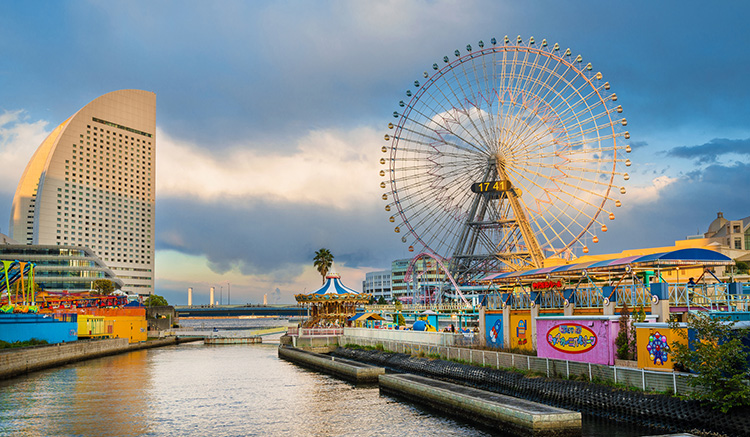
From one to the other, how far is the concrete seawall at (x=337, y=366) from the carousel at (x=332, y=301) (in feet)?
23.5

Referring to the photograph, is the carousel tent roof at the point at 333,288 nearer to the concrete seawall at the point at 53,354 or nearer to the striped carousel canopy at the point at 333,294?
the striped carousel canopy at the point at 333,294

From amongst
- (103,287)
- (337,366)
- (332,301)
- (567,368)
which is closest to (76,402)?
(337,366)

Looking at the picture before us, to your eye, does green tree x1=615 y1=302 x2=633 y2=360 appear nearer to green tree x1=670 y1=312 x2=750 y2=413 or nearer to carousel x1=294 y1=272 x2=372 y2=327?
green tree x1=670 y1=312 x2=750 y2=413

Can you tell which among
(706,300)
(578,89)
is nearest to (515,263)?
(578,89)

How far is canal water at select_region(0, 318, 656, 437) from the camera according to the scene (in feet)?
83.5

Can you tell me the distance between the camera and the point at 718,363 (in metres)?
20.1

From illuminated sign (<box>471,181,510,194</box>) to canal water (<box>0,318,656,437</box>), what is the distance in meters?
37.6

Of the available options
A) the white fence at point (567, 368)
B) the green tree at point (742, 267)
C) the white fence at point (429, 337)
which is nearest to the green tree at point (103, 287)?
the white fence at point (429, 337)

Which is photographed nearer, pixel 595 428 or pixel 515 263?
pixel 595 428

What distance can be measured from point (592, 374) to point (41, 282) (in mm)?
170587

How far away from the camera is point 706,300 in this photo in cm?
3103

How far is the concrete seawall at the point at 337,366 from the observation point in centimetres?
4116

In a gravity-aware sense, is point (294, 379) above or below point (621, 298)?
below

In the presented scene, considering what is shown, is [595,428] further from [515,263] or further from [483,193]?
[515,263]
